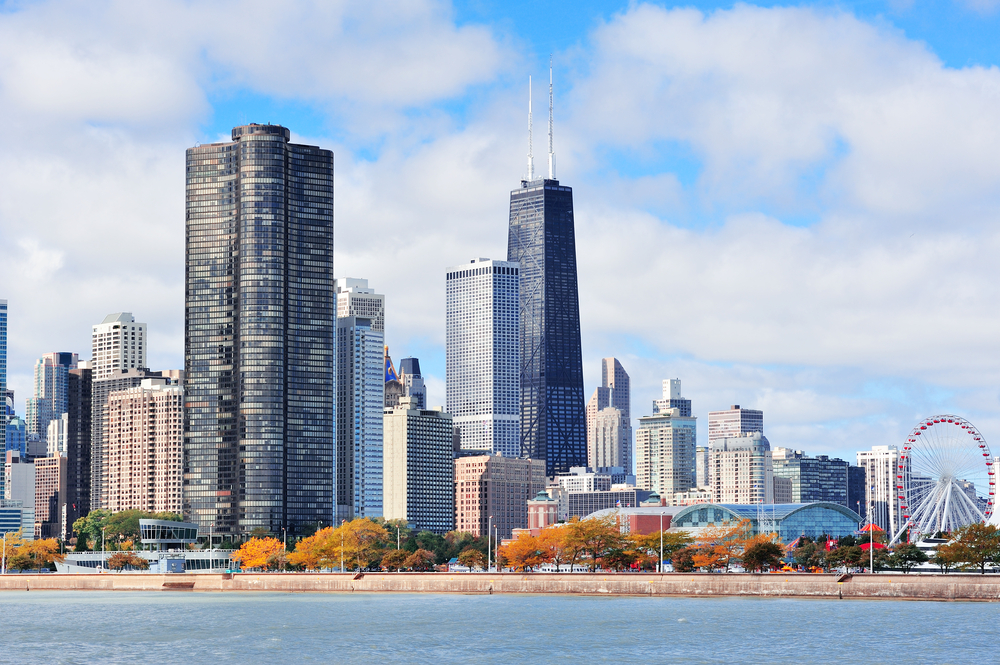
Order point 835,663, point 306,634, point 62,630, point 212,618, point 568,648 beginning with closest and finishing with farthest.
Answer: point 835,663
point 568,648
point 306,634
point 62,630
point 212,618

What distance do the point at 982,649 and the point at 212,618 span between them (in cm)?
8430

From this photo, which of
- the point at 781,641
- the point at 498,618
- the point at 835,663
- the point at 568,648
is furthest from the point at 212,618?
the point at 835,663

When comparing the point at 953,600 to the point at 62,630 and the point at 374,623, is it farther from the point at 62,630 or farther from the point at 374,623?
the point at 62,630

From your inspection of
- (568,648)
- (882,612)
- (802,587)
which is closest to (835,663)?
(568,648)

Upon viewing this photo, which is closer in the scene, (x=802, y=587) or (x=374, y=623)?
(x=374, y=623)

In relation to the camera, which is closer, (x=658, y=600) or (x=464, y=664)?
(x=464, y=664)

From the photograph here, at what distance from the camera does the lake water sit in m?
117

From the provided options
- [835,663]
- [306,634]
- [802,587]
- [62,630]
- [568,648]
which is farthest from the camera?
[802,587]

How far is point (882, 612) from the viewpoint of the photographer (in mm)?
150875

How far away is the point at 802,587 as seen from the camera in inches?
6949

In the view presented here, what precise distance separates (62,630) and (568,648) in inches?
→ 2230

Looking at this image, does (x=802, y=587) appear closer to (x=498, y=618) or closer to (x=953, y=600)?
(x=953, y=600)

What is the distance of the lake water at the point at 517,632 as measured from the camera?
385 ft

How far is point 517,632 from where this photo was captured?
136500 mm
